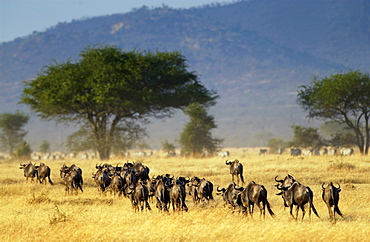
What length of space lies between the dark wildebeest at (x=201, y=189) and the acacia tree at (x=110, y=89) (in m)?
26.4

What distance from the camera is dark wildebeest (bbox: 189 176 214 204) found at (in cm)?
1670

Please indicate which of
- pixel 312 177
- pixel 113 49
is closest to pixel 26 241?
pixel 312 177

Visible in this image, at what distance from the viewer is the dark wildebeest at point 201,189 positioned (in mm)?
16703

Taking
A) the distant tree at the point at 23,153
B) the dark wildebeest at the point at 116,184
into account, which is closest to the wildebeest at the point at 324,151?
the distant tree at the point at 23,153

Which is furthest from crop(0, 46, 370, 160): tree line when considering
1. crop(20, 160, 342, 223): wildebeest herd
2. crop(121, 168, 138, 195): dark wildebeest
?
crop(121, 168, 138, 195): dark wildebeest

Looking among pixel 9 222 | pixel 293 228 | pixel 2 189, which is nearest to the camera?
pixel 293 228

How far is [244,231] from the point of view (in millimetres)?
12227

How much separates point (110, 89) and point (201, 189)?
28.5 meters

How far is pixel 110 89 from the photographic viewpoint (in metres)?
44.2

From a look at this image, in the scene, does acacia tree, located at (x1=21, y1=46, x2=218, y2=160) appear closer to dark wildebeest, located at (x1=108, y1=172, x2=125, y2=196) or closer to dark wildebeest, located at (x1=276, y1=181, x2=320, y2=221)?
dark wildebeest, located at (x1=108, y1=172, x2=125, y2=196)

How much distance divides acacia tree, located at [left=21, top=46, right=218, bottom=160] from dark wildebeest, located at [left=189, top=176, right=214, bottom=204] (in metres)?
26.4

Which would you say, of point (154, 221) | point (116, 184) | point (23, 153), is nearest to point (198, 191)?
point (154, 221)

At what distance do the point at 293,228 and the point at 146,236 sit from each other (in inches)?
123

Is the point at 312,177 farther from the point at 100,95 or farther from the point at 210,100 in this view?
the point at 210,100
